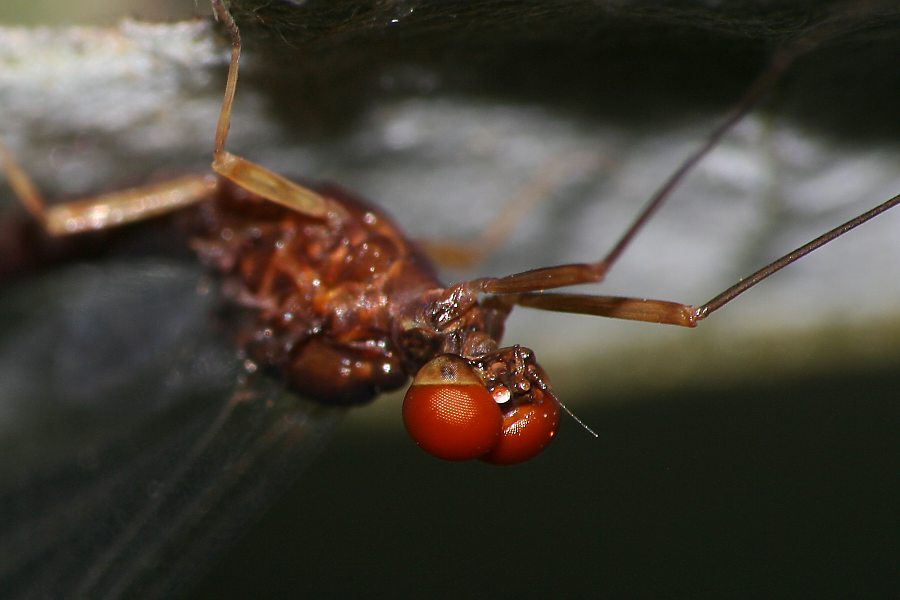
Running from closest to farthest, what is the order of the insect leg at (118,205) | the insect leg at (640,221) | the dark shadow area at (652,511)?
the insect leg at (640,221), the dark shadow area at (652,511), the insect leg at (118,205)

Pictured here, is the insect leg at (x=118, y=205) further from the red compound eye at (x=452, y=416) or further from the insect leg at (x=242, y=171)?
the red compound eye at (x=452, y=416)

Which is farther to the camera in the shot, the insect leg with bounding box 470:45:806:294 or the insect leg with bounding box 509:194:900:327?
the insect leg with bounding box 470:45:806:294

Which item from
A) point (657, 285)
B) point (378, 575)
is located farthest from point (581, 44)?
point (378, 575)

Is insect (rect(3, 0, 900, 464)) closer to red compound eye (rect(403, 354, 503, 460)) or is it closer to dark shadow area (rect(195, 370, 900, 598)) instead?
red compound eye (rect(403, 354, 503, 460))

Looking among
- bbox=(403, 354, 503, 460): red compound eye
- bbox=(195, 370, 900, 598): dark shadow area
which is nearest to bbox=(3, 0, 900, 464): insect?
bbox=(403, 354, 503, 460): red compound eye

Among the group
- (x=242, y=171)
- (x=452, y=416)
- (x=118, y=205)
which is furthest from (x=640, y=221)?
(x=118, y=205)

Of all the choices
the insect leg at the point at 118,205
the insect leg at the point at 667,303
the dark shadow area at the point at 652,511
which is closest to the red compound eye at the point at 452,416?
the insect leg at the point at 667,303
